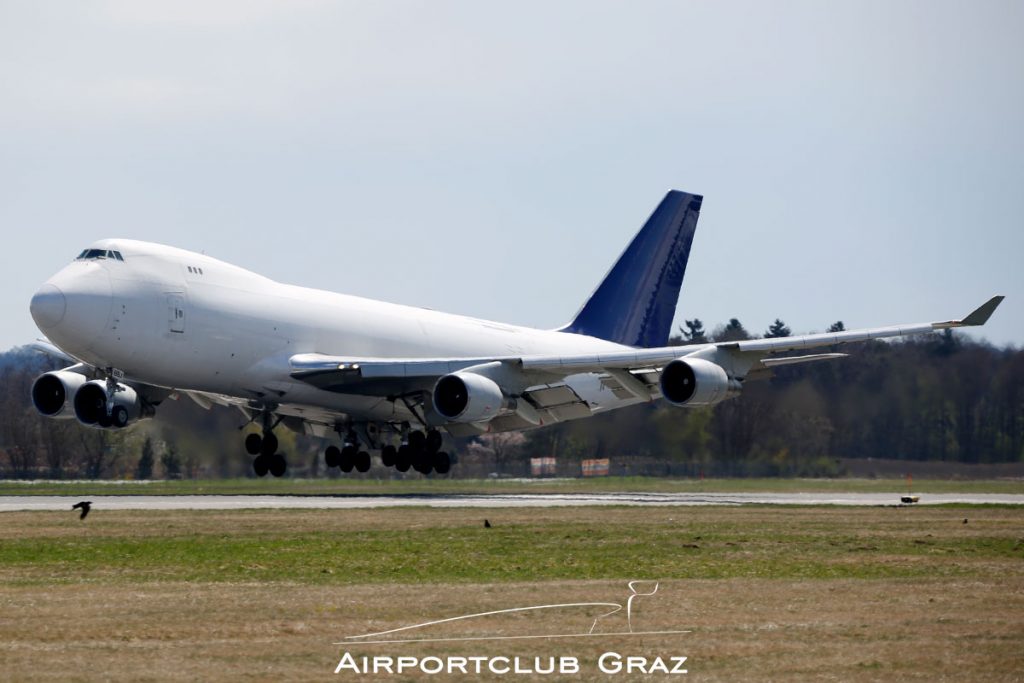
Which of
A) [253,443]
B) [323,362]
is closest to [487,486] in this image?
[253,443]

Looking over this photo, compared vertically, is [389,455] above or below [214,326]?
below

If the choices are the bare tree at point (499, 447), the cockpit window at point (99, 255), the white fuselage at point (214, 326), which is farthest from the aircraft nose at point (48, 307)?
the bare tree at point (499, 447)

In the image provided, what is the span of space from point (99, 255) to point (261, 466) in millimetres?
9081

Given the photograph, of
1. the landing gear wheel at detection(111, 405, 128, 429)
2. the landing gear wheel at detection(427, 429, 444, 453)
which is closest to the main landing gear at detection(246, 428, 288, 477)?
the landing gear wheel at detection(427, 429, 444, 453)

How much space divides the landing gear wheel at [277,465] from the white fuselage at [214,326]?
2.46 m

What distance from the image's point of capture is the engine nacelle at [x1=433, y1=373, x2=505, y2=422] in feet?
117

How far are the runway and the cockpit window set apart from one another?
5.73 meters

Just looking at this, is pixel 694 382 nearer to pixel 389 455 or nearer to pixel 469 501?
pixel 469 501

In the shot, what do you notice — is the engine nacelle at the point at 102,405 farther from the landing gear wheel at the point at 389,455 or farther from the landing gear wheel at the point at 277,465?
the landing gear wheel at the point at 389,455

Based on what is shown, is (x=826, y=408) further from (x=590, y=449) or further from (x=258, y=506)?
(x=258, y=506)

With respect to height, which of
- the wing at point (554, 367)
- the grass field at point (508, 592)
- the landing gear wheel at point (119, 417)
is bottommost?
the grass field at point (508, 592)

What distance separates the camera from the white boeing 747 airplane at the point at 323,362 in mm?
33031

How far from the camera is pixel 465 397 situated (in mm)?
35781

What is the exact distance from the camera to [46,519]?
25.5 m
